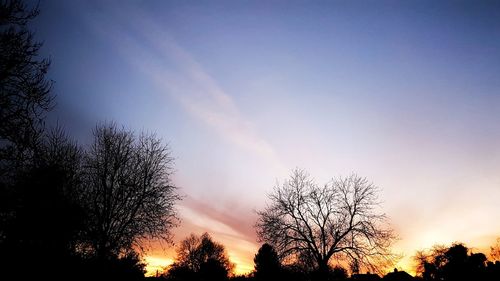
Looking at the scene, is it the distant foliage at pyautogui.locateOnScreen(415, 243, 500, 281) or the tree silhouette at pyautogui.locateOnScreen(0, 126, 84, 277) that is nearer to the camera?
the distant foliage at pyautogui.locateOnScreen(415, 243, 500, 281)

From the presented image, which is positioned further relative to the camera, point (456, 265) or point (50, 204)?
point (456, 265)

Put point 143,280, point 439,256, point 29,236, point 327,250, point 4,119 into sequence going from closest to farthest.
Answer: point 4,119
point 143,280
point 29,236
point 327,250
point 439,256

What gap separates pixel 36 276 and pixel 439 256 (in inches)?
2873

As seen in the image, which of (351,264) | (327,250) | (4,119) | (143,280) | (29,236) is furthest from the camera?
(327,250)

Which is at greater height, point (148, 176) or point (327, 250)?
point (148, 176)

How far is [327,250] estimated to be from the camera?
27359 mm

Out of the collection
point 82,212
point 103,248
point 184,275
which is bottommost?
point 184,275

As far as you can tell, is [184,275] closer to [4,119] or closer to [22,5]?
[4,119]

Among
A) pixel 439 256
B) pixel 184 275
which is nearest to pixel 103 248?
pixel 184 275

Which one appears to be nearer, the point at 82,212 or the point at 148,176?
the point at 82,212

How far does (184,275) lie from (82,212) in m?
9.56

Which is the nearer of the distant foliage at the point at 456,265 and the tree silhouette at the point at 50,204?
the distant foliage at the point at 456,265

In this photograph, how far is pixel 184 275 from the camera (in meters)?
20.6

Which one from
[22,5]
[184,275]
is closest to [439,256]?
[184,275]
